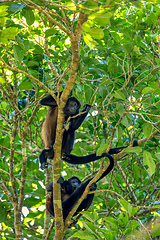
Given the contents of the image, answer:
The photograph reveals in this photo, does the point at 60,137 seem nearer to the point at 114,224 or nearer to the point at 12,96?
the point at 114,224

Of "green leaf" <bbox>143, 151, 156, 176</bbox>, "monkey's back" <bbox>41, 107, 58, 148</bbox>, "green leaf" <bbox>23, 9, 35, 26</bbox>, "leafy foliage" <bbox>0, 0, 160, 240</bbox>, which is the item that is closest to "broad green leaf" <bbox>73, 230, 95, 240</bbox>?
"leafy foliage" <bbox>0, 0, 160, 240</bbox>

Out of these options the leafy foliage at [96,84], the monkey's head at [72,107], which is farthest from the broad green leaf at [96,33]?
the monkey's head at [72,107]

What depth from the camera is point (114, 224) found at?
239cm

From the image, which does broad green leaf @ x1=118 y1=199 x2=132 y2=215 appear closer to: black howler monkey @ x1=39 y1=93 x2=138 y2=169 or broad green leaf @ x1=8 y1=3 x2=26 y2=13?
black howler monkey @ x1=39 y1=93 x2=138 y2=169

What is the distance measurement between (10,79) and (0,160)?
1.43 m

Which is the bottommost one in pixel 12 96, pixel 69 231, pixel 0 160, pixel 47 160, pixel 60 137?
pixel 69 231

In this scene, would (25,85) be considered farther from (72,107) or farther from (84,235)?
(84,235)

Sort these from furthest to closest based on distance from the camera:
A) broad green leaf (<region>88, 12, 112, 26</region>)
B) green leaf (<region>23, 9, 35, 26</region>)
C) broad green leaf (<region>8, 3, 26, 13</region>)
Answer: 1. green leaf (<region>23, 9, 35, 26</region>)
2. broad green leaf (<region>8, 3, 26, 13</region>)
3. broad green leaf (<region>88, 12, 112, 26</region>)

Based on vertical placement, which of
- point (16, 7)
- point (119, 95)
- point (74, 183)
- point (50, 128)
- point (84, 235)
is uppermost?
point (16, 7)

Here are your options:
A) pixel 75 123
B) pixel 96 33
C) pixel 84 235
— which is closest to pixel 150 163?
pixel 84 235

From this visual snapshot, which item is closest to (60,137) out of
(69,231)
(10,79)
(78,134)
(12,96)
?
(78,134)

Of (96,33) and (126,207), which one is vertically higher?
(96,33)

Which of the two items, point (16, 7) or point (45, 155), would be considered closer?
point (16, 7)

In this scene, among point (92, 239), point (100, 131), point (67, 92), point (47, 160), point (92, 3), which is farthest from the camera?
point (100, 131)
